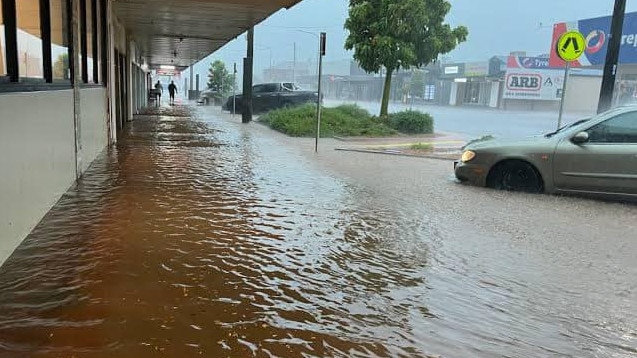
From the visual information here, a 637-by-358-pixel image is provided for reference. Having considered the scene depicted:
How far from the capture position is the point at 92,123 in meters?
9.43

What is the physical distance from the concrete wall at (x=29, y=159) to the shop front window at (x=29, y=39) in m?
0.26

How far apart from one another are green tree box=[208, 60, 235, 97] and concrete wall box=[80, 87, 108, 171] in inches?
1646

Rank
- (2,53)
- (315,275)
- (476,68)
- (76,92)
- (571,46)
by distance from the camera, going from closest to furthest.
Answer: (315,275) < (2,53) < (76,92) < (571,46) < (476,68)

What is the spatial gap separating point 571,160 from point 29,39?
6939mm

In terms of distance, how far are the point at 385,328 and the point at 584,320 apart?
138cm

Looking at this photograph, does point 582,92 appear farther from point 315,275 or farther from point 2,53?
point 2,53

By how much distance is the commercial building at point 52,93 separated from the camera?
4371 millimetres

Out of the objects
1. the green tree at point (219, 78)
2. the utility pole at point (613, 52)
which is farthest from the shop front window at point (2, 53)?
the green tree at point (219, 78)

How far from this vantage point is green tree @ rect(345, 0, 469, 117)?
62.2 feet

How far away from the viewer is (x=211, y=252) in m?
4.71

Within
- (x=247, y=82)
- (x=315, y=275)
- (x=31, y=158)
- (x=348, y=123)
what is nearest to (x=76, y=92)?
(x=31, y=158)

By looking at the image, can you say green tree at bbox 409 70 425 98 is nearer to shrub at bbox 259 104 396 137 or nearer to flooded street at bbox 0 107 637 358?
shrub at bbox 259 104 396 137

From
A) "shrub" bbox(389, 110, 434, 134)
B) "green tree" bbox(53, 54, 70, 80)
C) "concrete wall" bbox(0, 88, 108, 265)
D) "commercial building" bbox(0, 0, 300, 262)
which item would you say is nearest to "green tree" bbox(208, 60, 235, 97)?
"shrub" bbox(389, 110, 434, 134)

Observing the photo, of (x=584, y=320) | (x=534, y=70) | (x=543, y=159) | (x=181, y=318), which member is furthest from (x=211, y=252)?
(x=534, y=70)
